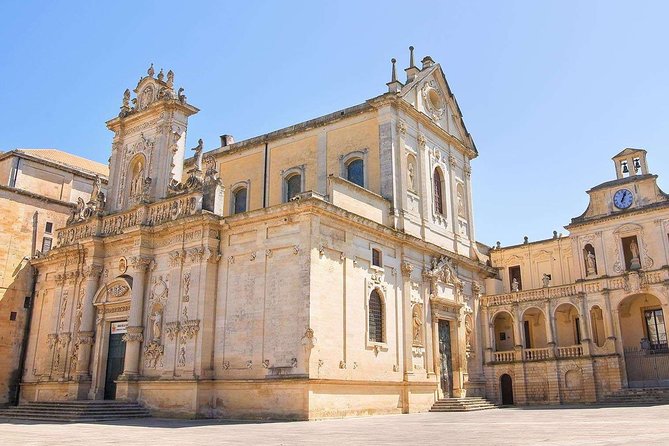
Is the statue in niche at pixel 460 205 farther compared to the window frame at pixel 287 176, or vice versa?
the statue in niche at pixel 460 205

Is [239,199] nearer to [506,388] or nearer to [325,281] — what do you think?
[325,281]

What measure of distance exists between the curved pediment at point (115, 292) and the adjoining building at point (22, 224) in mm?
6550

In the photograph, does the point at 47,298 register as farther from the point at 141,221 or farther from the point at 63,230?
the point at 141,221

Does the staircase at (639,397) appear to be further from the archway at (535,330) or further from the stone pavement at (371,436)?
the stone pavement at (371,436)

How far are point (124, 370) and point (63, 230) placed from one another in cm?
947

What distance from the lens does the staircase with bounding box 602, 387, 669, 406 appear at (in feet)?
89.4

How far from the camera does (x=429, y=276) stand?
27.6 meters

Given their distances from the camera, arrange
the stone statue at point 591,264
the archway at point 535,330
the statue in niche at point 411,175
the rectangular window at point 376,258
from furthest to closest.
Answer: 1. the archway at point 535,330
2. the stone statue at point 591,264
3. the statue in niche at point 411,175
4. the rectangular window at point 376,258

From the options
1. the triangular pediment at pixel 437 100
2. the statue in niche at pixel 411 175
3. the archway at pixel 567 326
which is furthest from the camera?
the archway at pixel 567 326

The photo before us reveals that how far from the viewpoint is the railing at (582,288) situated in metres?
31.0

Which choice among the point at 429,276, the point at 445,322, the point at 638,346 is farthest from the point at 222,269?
the point at 638,346

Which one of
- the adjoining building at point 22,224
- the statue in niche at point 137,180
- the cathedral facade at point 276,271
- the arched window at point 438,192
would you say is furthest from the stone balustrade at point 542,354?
the adjoining building at point 22,224

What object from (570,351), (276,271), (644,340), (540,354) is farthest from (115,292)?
(644,340)

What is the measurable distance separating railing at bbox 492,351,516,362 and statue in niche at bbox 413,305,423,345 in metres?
7.75
